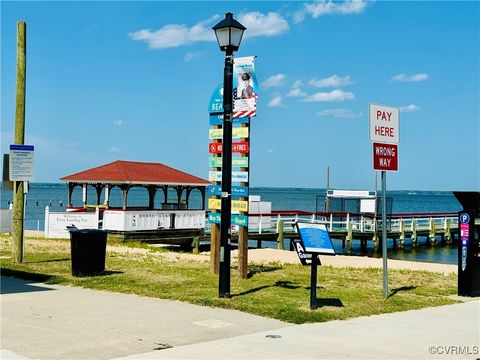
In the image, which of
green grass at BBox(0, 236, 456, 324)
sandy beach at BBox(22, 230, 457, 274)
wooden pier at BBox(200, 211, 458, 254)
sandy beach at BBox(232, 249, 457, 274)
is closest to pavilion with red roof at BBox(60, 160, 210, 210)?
wooden pier at BBox(200, 211, 458, 254)

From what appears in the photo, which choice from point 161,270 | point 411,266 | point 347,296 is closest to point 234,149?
point 161,270

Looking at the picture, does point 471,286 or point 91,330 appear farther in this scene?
point 471,286

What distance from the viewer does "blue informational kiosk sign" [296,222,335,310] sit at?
10.1m

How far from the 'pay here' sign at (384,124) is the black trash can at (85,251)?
586 cm

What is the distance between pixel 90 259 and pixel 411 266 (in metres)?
10.8

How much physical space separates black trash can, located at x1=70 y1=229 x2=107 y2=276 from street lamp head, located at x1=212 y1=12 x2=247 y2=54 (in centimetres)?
473

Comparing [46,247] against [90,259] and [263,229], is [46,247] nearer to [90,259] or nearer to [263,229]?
[90,259]

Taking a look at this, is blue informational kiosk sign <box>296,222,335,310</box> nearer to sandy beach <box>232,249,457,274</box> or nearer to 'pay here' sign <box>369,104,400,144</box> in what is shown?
'pay here' sign <box>369,104,400,144</box>

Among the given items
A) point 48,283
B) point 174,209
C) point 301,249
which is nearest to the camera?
point 301,249

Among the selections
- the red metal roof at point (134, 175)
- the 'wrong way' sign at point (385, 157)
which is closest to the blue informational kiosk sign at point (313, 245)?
the 'wrong way' sign at point (385, 157)

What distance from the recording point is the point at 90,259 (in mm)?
13523

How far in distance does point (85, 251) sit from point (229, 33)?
5.33 metres

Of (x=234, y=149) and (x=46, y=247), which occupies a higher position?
(x=234, y=149)

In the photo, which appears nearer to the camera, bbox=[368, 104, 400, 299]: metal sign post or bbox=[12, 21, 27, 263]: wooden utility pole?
bbox=[368, 104, 400, 299]: metal sign post
